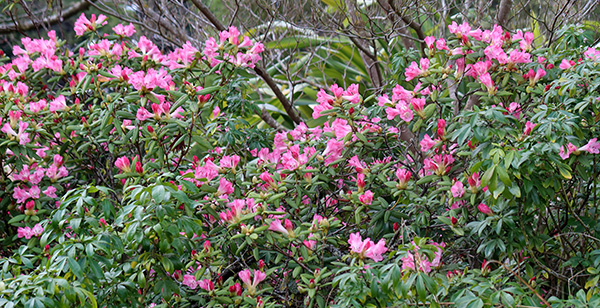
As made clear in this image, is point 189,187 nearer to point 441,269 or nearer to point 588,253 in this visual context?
point 441,269

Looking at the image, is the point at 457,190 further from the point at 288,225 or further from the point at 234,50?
the point at 234,50

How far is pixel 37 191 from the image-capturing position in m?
2.34

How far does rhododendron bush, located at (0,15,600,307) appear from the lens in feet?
5.22

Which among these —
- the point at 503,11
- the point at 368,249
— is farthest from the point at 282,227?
the point at 503,11

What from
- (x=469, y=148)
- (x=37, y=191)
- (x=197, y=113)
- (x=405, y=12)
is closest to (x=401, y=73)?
(x=405, y=12)

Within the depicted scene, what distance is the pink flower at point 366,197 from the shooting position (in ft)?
6.05

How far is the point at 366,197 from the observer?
6.06ft

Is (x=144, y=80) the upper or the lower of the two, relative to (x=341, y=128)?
upper

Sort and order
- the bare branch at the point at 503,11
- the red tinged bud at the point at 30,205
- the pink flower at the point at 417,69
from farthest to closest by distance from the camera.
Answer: the bare branch at the point at 503,11
the red tinged bud at the point at 30,205
the pink flower at the point at 417,69

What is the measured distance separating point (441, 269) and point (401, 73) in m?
1.16

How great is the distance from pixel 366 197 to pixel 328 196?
1.09 feet

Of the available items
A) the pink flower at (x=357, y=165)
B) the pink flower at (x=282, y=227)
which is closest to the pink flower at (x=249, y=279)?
the pink flower at (x=282, y=227)

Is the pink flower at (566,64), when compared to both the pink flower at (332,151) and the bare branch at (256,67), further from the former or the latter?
the bare branch at (256,67)

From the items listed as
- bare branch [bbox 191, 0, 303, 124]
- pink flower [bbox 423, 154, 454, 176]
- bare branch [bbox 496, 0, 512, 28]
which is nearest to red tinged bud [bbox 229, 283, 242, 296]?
pink flower [bbox 423, 154, 454, 176]
